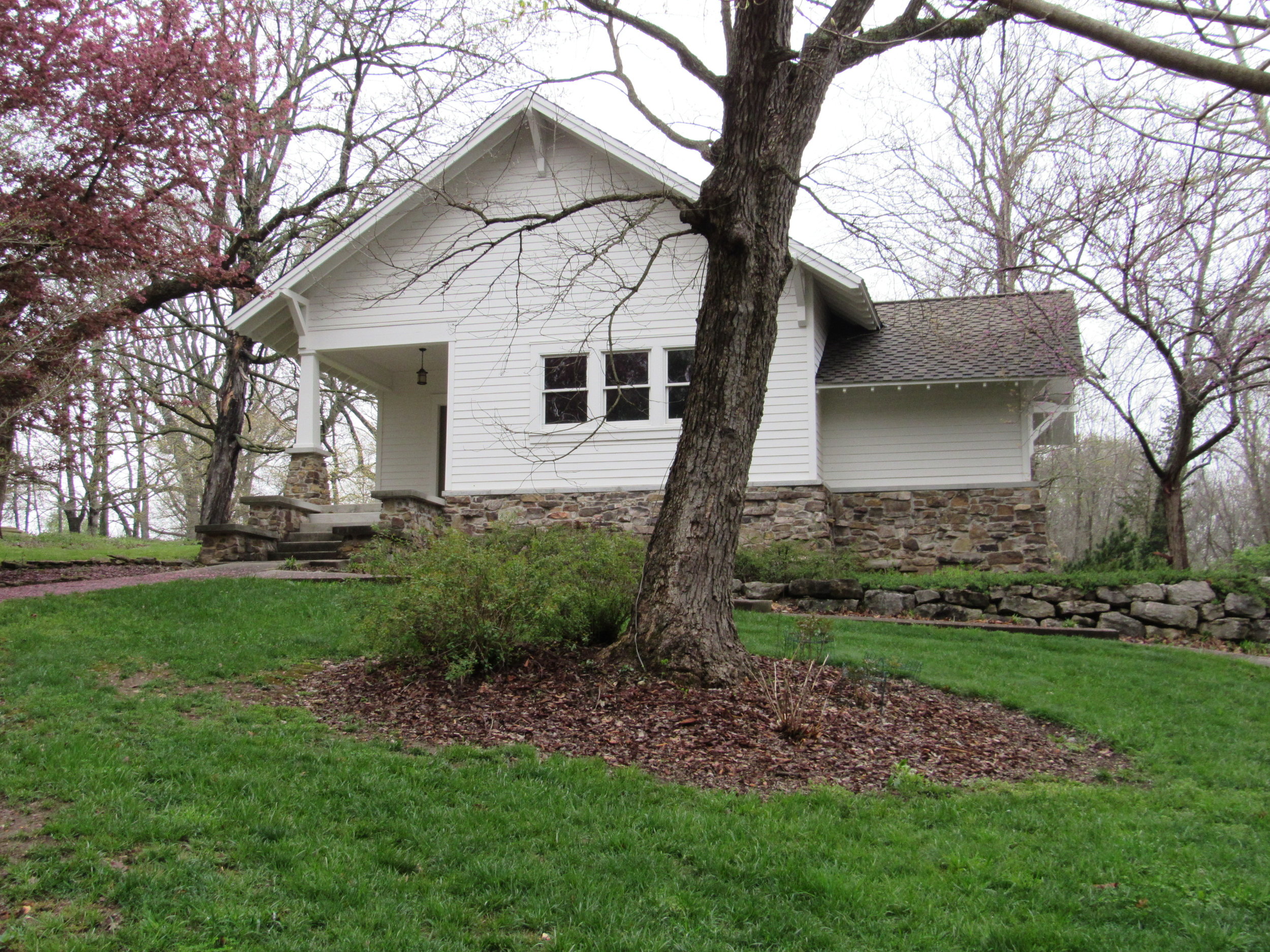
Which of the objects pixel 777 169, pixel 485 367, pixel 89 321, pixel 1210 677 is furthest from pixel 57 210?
pixel 1210 677

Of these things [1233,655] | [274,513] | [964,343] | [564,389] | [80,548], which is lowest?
[1233,655]

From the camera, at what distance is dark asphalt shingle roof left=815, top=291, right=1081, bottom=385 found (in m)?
13.1

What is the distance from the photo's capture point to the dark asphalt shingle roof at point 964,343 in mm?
13070

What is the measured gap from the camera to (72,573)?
12.8 metres

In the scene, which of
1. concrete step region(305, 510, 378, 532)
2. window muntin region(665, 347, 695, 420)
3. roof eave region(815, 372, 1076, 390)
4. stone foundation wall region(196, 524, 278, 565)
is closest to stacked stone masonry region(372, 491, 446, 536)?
concrete step region(305, 510, 378, 532)

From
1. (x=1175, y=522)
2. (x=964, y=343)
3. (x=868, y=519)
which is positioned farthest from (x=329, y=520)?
(x=1175, y=522)

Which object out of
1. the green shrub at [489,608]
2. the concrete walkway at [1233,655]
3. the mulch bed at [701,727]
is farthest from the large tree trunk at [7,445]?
the concrete walkway at [1233,655]

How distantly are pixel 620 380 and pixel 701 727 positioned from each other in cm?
898

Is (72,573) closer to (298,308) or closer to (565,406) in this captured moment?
(298,308)

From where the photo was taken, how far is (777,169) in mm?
6516

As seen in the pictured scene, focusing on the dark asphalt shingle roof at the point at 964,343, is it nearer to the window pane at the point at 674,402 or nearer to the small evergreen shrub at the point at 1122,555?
the window pane at the point at 674,402

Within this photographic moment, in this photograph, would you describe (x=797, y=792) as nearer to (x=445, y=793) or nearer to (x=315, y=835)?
(x=445, y=793)

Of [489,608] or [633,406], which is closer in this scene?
[489,608]

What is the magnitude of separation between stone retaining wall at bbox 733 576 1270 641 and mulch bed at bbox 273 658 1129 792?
14.6 ft
